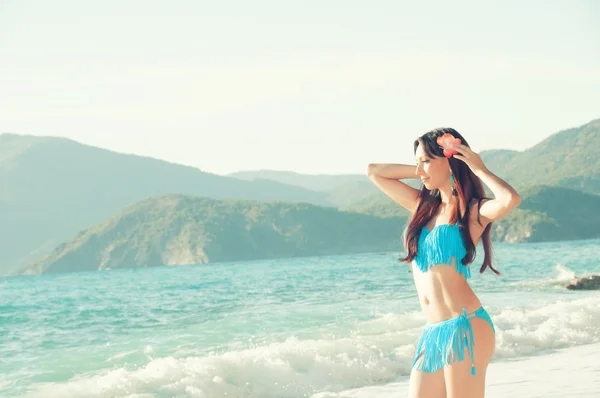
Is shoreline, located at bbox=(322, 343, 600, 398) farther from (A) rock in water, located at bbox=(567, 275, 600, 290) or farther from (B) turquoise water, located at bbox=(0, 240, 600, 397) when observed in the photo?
(A) rock in water, located at bbox=(567, 275, 600, 290)

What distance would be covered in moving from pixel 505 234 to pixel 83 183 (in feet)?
344

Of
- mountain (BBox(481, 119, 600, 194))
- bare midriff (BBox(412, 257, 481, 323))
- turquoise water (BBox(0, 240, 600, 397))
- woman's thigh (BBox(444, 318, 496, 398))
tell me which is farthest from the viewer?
mountain (BBox(481, 119, 600, 194))

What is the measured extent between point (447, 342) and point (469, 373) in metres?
0.17

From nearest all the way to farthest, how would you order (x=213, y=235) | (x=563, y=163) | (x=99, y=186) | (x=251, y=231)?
(x=213, y=235) → (x=251, y=231) → (x=563, y=163) → (x=99, y=186)

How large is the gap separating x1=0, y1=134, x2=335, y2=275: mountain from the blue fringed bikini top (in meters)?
151

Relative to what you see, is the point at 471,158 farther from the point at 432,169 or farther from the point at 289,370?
the point at 289,370

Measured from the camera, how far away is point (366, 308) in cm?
2189

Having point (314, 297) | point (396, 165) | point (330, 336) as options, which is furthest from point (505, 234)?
point (396, 165)

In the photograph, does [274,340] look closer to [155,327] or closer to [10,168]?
[155,327]

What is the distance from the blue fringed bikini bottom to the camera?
364cm

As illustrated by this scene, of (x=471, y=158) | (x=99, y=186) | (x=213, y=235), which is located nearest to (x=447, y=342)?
(x=471, y=158)

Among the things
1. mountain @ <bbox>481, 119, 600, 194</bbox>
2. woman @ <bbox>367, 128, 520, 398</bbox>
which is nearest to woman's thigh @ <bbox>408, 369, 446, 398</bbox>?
woman @ <bbox>367, 128, 520, 398</bbox>

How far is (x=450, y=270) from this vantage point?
3736 mm

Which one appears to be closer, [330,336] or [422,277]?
[422,277]
